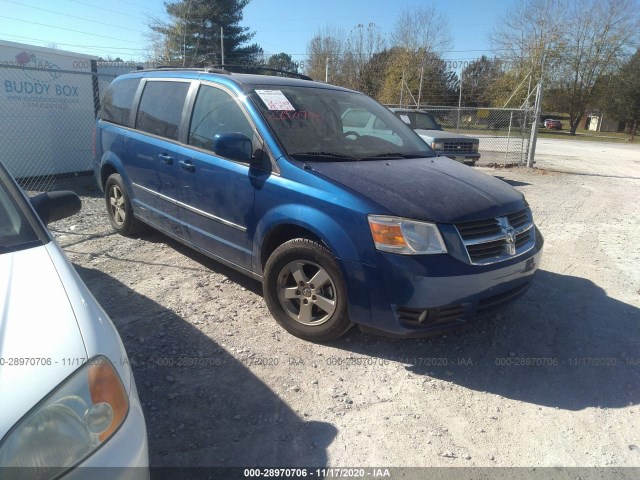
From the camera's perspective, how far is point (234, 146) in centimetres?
336

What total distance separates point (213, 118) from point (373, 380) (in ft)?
8.32

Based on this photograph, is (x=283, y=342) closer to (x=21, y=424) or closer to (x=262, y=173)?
(x=262, y=173)

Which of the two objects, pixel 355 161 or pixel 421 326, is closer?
pixel 421 326

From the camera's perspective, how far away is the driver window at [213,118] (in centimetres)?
372

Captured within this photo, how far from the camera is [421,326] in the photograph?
2.89m

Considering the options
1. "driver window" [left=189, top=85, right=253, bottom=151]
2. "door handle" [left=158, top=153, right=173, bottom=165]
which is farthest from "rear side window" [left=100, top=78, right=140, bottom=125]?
"driver window" [left=189, top=85, right=253, bottom=151]

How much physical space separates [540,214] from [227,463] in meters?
6.95

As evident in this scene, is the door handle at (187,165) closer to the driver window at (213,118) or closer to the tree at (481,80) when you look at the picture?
the driver window at (213,118)

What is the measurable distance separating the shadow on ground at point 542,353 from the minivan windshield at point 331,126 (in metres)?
1.47

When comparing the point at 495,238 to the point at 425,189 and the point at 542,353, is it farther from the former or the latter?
the point at 542,353

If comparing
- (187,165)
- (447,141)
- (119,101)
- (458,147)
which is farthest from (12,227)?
(458,147)

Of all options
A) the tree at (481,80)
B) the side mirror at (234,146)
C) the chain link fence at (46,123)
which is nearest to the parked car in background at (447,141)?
the chain link fence at (46,123)

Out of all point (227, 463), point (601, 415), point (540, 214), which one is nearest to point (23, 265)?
point (227, 463)

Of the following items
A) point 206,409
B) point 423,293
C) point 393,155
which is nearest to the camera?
point 206,409
